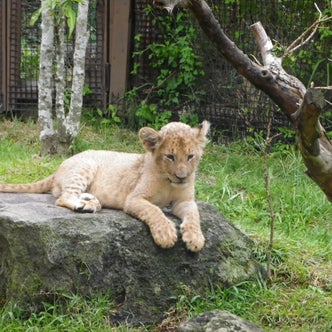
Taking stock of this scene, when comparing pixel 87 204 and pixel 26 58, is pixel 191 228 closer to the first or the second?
pixel 87 204

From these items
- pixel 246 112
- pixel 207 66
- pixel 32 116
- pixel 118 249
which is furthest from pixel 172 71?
pixel 118 249

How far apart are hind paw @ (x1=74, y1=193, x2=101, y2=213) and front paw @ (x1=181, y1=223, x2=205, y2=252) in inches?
26.4

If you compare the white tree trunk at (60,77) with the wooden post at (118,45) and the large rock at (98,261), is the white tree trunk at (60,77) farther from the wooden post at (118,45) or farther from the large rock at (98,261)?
the large rock at (98,261)

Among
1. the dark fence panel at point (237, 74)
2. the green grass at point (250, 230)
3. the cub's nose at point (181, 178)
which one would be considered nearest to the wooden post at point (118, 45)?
the dark fence panel at point (237, 74)

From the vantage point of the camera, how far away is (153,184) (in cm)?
592

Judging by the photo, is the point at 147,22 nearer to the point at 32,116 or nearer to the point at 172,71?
the point at 172,71

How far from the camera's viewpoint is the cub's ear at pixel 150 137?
19.2 ft

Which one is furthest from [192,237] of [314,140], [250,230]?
[314,140]

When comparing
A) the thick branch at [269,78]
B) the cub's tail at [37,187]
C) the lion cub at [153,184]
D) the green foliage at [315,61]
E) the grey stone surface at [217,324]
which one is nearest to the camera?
the thick branch at [269,78]

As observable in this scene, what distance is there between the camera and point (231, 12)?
10.5 m

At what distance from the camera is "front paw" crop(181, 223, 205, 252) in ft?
18.7

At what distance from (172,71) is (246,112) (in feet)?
4.36

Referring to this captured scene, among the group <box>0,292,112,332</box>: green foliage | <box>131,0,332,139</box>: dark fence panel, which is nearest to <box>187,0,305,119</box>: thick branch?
<box>0,292,112,332</box>: green foliage

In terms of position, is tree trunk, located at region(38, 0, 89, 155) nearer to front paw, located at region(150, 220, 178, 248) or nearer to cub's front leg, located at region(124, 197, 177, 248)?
cub's front leg, located at region(124, 197, 177, 248)
